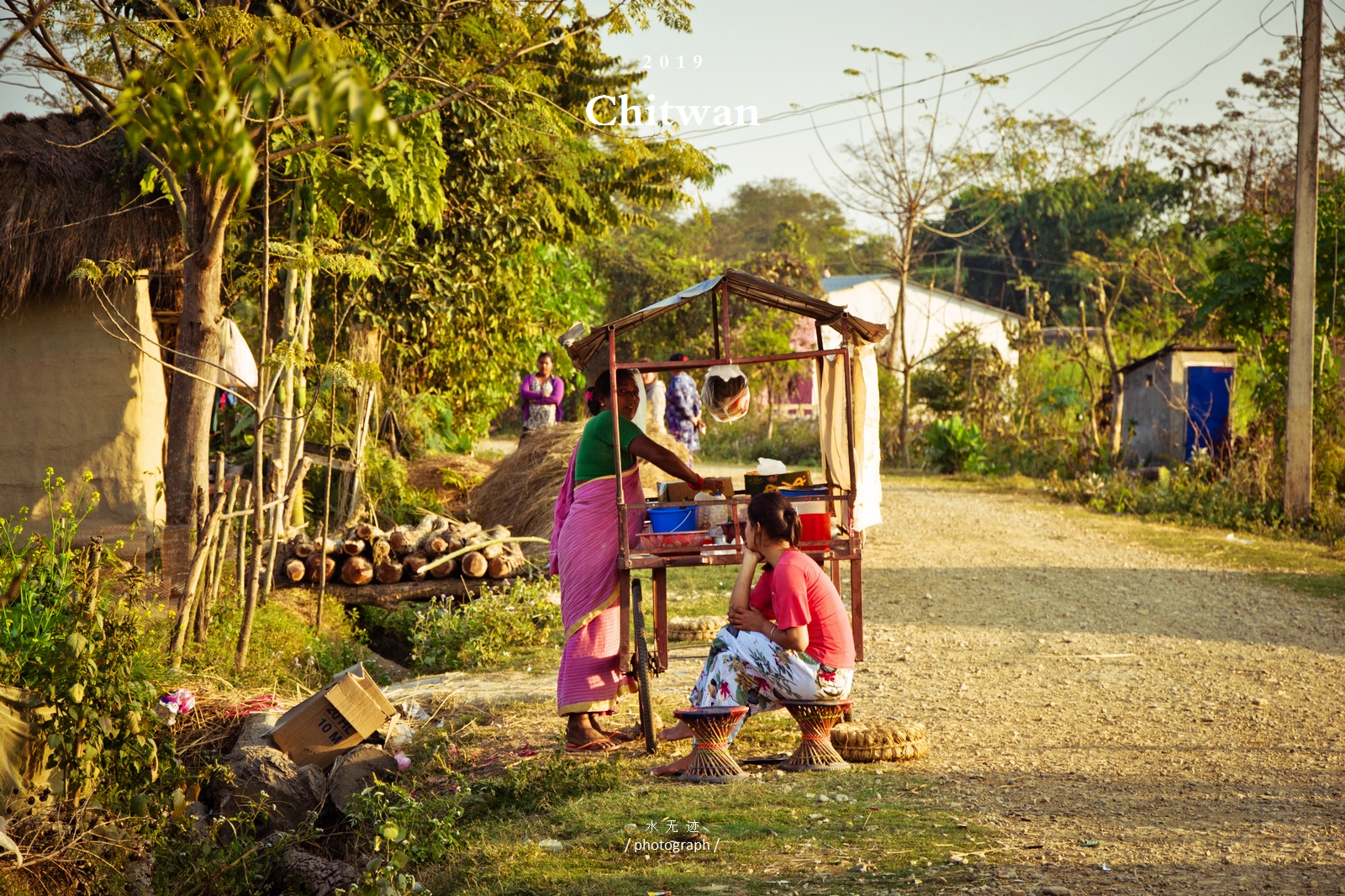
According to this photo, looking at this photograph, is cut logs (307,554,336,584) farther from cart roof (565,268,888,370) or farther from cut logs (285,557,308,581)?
cart roof (565,268,888,370)

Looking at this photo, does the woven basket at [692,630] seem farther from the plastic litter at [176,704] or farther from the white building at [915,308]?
the white building at [915,308]

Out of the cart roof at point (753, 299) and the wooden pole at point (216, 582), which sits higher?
the cart roof at point (753, 299)

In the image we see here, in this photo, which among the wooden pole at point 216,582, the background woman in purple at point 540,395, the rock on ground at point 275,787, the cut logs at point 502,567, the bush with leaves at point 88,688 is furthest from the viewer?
the background woman in purple at point 540,395

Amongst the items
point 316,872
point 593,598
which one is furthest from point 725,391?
point 316,872

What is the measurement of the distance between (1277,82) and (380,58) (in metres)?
15.5

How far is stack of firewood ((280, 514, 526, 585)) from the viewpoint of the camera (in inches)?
352

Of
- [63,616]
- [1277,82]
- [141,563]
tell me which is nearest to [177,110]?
[63,616]

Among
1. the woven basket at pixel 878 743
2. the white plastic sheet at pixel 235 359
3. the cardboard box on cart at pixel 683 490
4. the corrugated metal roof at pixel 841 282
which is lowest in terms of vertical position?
the woven basket at pixel 878 743

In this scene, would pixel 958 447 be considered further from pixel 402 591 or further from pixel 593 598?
pixel 593 598

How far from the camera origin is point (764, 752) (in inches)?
207

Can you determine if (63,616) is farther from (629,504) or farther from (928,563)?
(928,563)

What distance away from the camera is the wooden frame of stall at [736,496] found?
5.18m

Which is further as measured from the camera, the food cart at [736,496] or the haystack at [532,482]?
the haystack at [532,482]

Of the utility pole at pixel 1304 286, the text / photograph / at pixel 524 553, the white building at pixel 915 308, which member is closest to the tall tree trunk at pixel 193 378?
the text / photograph / at pixel 524 553
